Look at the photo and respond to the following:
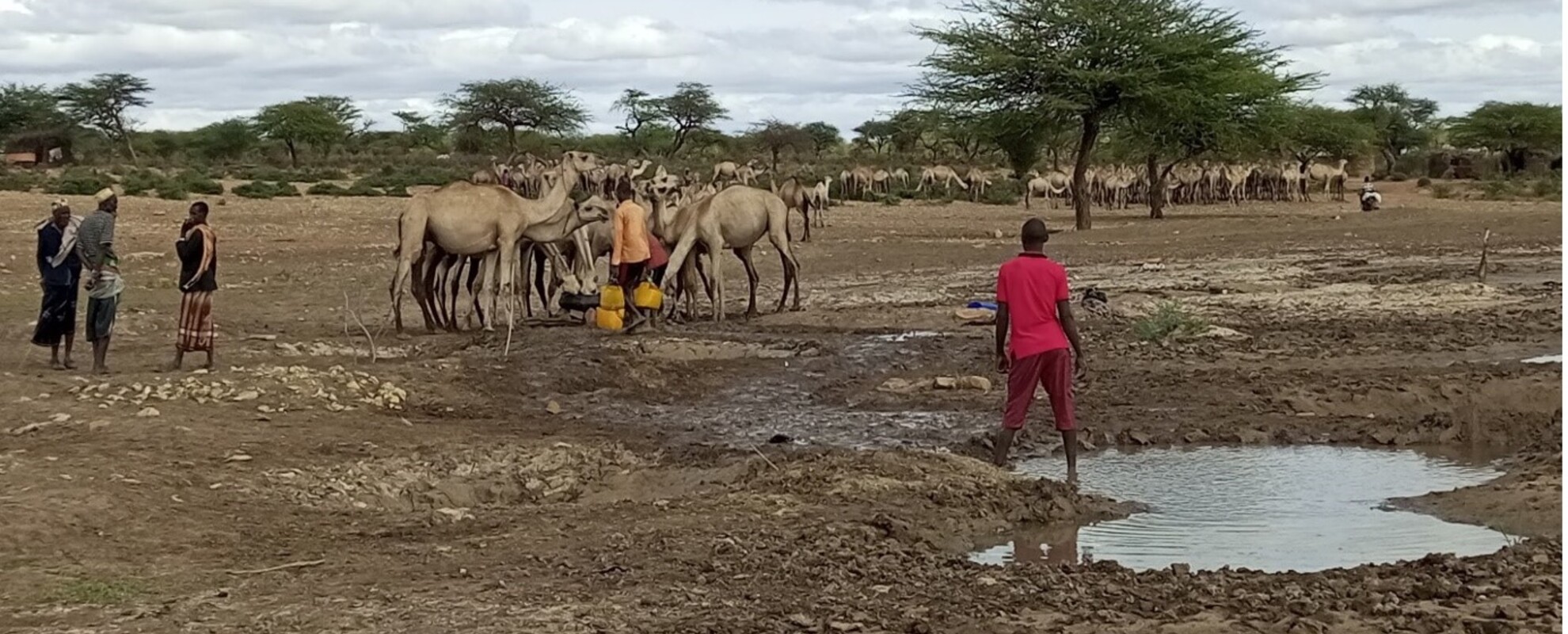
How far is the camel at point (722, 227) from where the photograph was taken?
16.6m

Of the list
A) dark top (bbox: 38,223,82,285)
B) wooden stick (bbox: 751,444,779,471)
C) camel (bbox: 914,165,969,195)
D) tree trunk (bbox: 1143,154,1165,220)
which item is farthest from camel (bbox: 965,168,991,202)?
wooden stick (bbox: 751,444,779,471)

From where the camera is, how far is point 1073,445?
9344 millimetres

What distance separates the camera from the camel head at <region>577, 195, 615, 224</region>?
51.8 feet

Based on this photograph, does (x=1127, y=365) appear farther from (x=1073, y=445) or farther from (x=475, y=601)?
(x=475, y=601)

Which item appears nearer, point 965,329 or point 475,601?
point 475,601

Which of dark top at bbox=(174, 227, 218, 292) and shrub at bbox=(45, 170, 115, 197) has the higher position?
Result: dark top at bbox=(174, 227, 218, 292)

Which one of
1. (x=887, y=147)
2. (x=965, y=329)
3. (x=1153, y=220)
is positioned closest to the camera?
(x=965, y=329)

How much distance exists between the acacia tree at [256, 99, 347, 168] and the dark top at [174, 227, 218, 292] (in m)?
55.7

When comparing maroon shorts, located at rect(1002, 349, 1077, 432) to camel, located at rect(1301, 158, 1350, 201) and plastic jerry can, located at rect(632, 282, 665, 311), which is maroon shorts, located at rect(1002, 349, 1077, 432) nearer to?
plastic jerry can, located at rect(632, 282, 665, 311)

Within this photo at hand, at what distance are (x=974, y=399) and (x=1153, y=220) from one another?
2840 cm

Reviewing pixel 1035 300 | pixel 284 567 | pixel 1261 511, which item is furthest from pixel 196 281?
pixel 1261 511

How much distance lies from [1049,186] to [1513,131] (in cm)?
2111

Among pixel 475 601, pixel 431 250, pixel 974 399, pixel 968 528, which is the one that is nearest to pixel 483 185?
pixel 431 250

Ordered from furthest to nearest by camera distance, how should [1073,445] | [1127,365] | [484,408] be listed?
[1127,365] < [484,408] < [1073,445]
